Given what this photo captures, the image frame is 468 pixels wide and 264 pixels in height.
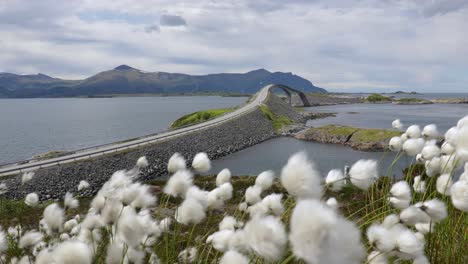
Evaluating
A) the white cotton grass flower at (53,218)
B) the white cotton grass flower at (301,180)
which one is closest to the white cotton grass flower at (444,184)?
the white cotton grass flower at (301,180)

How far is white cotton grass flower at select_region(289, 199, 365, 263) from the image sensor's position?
1.26 meters

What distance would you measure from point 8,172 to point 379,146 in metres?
37.4

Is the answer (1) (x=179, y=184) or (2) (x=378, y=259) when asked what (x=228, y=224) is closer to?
(1) (x=179, y=184)

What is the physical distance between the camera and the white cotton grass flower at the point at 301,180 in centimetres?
188

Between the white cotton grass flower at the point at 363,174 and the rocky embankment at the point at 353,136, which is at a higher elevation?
the white cotton grass flower at the point at 363,174

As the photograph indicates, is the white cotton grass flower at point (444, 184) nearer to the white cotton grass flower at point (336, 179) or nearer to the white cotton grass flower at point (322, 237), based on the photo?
the white cotton grass flower at point (336, 179)

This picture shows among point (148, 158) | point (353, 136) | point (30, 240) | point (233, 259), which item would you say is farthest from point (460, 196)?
point (353, 136)

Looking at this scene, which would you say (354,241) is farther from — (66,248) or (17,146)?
(17,146)

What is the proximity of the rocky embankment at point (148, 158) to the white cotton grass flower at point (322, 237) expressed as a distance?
2690 cm

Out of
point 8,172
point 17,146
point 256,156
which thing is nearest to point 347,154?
point 256,156

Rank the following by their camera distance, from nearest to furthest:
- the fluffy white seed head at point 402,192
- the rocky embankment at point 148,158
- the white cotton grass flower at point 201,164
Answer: the fluffy white seed head at point 402,192
the white cotton grass flower at point 201,164
the rocky embankment at point 148,158

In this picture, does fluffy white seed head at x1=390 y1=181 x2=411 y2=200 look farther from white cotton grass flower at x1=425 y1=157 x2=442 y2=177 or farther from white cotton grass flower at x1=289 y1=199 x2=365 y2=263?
white cotton grass flower at x1=289 y1=199 x2=365 y2=263

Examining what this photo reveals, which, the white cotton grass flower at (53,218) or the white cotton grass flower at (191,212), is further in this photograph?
the white cotton grass flower at (53,218)

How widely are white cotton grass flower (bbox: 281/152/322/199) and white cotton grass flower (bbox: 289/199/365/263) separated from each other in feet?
1.79
